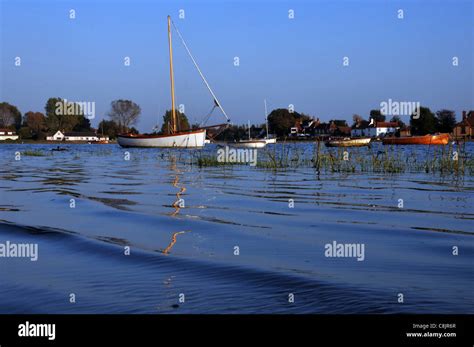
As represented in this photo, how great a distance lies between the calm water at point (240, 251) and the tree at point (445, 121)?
5191 inches

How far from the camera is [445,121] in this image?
490 ft

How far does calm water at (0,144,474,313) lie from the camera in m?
7.81

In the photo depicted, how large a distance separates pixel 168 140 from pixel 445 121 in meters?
85.3

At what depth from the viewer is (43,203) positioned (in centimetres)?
1897

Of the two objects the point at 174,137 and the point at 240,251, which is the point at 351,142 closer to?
the point at 174,137

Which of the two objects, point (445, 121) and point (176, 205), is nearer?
point (176, 205)

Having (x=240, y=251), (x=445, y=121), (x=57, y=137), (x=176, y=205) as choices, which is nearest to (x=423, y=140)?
(x=445, y=121)

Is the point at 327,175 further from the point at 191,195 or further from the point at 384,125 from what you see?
the point at 384,125

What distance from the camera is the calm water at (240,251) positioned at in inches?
307
